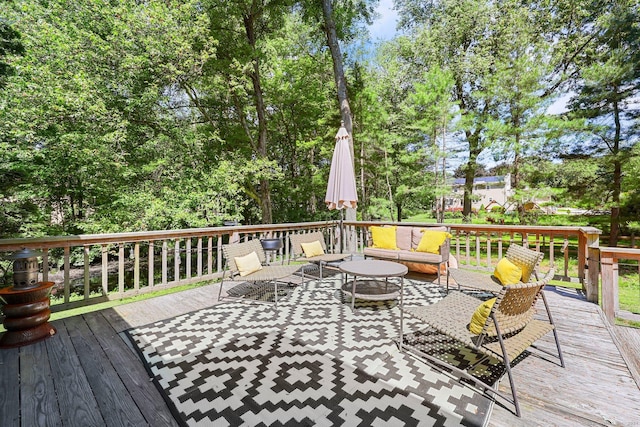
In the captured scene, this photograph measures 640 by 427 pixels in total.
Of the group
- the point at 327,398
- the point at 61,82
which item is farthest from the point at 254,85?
the point at 327,398

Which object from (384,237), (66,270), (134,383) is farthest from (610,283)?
(66,270)

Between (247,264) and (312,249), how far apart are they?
1366 mm

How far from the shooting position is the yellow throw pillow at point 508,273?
2965 millimetres

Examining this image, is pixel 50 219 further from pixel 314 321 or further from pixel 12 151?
pixel 314 321

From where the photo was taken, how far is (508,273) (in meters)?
3.06

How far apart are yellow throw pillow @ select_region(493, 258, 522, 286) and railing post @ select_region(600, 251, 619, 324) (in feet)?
3.10

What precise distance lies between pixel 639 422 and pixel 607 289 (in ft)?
6.30

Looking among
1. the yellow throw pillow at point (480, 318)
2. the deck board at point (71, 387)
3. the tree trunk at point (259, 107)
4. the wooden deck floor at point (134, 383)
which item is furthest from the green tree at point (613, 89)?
the deck board at point (71, 387)

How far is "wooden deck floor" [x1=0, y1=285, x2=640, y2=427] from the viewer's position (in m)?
1.67

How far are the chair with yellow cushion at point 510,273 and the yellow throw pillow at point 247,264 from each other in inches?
102

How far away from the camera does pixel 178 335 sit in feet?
8.93

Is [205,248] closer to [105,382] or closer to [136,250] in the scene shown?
[136,250]

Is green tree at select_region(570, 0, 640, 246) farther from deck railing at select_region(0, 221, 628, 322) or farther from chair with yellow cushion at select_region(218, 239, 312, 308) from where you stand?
chair with yellow cushion at select_region(218, 239, 312, 308)

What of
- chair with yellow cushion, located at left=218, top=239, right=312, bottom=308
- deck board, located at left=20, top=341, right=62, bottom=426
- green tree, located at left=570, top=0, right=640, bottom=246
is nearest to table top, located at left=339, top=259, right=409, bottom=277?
chair with yellow cushion, located at left=218, top=239, right=312, bottom=308
